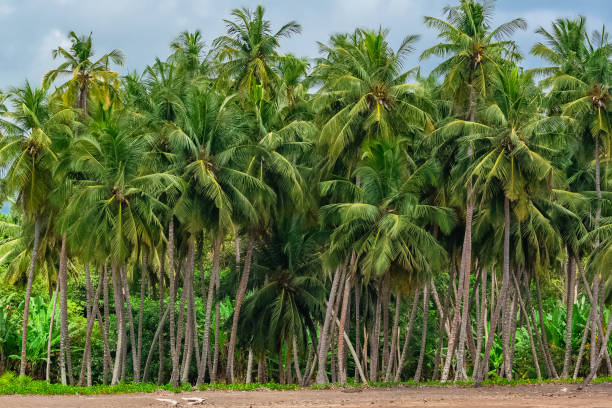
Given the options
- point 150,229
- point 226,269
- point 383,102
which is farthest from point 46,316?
point 383,102

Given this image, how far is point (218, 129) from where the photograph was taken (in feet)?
88.2

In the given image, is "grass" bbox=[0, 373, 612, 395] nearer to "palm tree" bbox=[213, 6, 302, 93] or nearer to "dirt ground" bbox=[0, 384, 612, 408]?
"dirt ground" bbox=[0, 384, 612, 408]

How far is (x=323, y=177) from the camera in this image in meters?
30.3

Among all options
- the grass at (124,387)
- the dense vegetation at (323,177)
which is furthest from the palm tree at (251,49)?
the grass at (124,387)

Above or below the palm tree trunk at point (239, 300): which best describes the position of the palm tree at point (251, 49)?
above

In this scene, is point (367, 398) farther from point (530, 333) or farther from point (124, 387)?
point (530, 333)

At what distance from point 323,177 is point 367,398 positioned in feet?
35.4

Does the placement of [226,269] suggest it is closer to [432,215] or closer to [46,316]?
[46,316]

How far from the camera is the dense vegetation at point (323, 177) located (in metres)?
25.7

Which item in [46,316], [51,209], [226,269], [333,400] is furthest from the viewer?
[226,269]

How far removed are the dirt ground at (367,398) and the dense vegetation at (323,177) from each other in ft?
7.96

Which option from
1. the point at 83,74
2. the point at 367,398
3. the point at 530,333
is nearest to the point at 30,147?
the point at 83,74

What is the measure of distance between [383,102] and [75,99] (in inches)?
532

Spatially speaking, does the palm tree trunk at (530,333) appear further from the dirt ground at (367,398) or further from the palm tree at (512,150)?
the dirt ground at (367,398)
